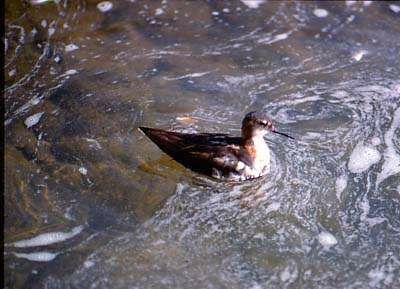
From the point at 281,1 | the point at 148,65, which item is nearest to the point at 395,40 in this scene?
the point at 281,1

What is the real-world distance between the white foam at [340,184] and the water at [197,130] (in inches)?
1.1

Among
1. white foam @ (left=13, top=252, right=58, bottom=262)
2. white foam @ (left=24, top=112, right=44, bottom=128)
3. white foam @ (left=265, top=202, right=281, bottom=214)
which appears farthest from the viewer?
white foam @ (left=24, top=112, right=44, bottom=128)

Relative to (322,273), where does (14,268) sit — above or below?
above

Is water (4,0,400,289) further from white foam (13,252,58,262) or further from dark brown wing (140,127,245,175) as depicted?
dark brown wing (140,127,245,175)

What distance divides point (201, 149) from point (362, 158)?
1650 mm

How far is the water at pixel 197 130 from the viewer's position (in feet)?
17.8

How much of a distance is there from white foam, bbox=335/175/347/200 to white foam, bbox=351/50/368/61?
7.69 ft

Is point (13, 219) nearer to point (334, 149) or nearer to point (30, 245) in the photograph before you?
point (30, 245)

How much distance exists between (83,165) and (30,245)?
1109 millimetres

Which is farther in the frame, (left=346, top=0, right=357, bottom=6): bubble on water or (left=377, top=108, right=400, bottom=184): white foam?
(left=346, top=0, right=357, bottom=6): bubble on water

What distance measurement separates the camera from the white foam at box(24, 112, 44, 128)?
22.6ft

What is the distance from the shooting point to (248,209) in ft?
19.6

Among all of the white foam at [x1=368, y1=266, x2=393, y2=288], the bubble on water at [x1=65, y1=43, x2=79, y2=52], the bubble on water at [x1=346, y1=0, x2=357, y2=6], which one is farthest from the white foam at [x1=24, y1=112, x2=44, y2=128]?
the bubble on water at [x1=346, y1=0, x2=357, y2=6]

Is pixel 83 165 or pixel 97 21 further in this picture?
pixel 97 21
